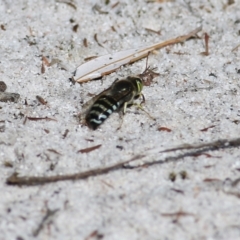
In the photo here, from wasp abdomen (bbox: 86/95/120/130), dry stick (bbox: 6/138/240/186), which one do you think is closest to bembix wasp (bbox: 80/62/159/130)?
wasp abdomen (bbox: 86/95/120/130)

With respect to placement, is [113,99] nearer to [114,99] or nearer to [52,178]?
[114,99]

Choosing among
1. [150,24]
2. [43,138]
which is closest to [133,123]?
[43,138]

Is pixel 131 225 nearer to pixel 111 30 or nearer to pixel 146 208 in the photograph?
pixel 146 208

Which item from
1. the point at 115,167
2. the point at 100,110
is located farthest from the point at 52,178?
the point at 100,110

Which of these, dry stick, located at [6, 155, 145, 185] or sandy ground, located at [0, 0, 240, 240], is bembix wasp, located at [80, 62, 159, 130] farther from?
dry stick, located at [6, 155, 145, 185]

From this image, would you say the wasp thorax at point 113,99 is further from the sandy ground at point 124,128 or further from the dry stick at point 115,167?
the dry stick at point 115,167

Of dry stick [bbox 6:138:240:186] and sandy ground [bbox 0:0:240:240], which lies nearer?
sandy ground [bbox 0:0:240:240]
